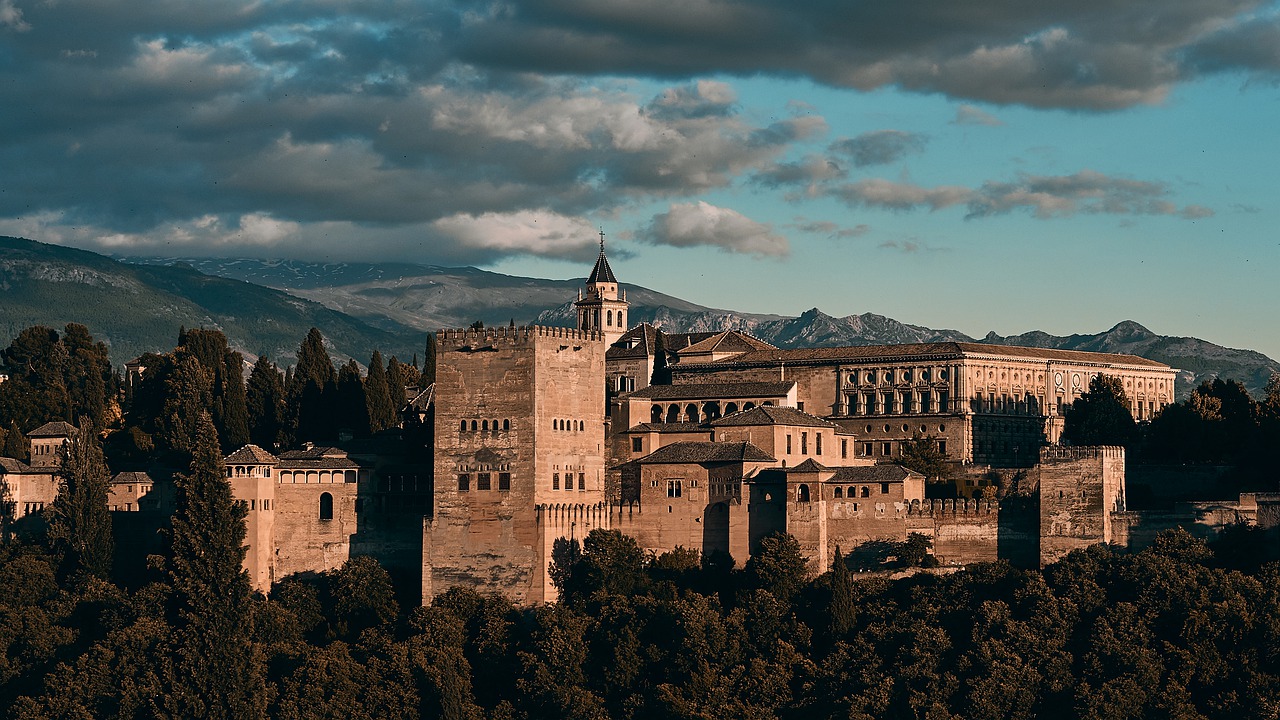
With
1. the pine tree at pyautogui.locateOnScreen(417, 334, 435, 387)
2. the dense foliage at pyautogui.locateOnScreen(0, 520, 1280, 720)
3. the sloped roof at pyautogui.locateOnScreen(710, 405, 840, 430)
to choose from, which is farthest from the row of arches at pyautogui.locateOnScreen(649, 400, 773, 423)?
the pine tree at pyautogui.locateOnScreen(417, 334, 435, 387)

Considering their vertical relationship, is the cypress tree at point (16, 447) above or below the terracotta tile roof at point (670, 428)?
below

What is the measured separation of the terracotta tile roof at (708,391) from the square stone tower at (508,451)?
354 inches

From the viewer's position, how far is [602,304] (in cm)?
11675

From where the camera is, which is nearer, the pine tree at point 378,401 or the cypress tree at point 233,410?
the cypress tree at point 233,410

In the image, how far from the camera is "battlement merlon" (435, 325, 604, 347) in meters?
81.5

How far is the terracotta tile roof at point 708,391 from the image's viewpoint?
91375mm

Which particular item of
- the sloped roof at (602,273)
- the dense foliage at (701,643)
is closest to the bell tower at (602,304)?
the sloped roof at (602,273)

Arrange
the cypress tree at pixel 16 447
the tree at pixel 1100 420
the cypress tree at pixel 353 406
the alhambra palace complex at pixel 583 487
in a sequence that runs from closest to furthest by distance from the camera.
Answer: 1. the alhambra palace complex at pixel 583 487
2. the tree at pixel 1100 420
3. the cypress tree at pixel 353 406
4. the cypress tree at pixel 16 447

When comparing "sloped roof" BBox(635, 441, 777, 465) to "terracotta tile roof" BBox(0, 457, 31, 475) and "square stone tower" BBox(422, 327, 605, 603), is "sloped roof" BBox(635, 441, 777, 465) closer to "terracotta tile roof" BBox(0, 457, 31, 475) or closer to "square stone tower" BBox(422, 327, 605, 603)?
"square stone tower" BBox(422, 327, 605, 603)

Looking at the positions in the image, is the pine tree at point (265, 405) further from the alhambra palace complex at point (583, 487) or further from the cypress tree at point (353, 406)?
Answer: the alhambra palace complex at point (583, 487)

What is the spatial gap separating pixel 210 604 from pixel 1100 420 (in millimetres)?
41402

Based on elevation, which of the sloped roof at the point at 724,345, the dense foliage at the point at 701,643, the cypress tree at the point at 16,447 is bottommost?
the dense foliage at the point at 701,643

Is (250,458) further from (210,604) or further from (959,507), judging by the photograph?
(959,507)

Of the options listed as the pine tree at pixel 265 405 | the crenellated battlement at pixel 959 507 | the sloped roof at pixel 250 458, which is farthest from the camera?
the pine tree at pixel 265 405
